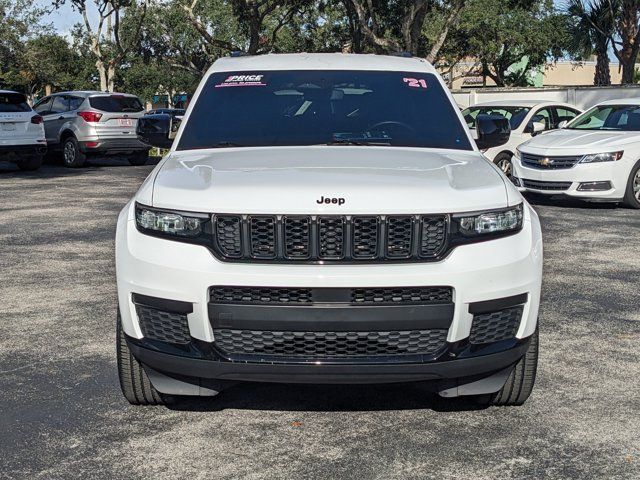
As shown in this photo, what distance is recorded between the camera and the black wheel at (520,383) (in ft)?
15.5

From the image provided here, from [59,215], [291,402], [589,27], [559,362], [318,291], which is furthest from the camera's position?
[589,27]

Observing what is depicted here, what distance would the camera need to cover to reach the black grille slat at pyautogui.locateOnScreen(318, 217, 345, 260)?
13.5ft

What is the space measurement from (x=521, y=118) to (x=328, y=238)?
46.2 ft

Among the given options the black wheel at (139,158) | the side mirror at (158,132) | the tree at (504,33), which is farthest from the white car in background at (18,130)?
the tree at (504,33)

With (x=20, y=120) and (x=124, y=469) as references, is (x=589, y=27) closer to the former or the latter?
(x=20, y=120)

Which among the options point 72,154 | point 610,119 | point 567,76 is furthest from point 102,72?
point 567,76

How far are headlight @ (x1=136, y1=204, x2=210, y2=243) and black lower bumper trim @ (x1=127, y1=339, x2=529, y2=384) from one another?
1.71ft

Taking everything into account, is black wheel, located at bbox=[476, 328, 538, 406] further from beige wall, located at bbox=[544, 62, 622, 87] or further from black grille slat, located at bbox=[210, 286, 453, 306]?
beige wall, located at bbox=[544, 62, 622, 87]

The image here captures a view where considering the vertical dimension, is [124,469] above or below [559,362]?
above

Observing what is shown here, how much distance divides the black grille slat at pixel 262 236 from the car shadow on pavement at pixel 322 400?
0.95 meters

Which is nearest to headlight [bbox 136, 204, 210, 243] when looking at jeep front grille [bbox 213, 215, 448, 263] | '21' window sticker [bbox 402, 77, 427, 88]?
jeep front grille [bbox 213, 215, 448, 263]

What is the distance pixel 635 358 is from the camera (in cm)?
591

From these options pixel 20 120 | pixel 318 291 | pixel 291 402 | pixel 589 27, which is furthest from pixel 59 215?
pixel 589 27

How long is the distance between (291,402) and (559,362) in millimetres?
1735
